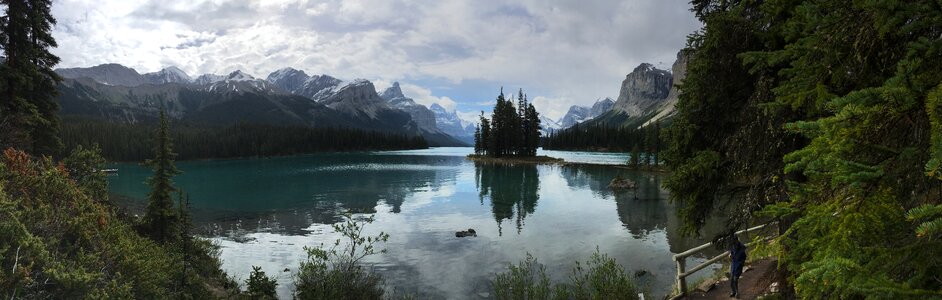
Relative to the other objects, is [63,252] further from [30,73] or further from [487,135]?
[487,135]

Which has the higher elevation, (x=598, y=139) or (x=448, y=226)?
(x=598, y=139)

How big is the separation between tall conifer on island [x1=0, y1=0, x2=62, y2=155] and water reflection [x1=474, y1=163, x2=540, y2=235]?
28.3 metres

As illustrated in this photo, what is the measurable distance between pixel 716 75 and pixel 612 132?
174 m

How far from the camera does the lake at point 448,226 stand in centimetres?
2295

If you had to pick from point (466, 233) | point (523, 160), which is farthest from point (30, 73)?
point (523, 160)

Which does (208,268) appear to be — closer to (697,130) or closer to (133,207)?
(697,130)

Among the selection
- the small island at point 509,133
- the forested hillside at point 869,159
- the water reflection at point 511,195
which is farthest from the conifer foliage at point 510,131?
the forested hillside at point 869,159

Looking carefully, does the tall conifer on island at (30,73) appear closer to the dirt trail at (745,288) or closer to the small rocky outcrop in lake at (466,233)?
the small rocky outcrop in lake at (466,233)

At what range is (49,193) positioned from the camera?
11617 mm

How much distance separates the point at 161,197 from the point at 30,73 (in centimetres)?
1160

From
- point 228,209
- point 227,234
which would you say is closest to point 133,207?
point 228,209

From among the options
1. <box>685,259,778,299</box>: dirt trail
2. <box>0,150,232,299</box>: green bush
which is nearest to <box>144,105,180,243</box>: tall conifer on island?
<box>0,150,232,299</box>: green bush

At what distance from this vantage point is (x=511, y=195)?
5334 centimetres

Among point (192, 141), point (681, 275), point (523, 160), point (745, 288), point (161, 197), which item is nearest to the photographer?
point (681, 275)
